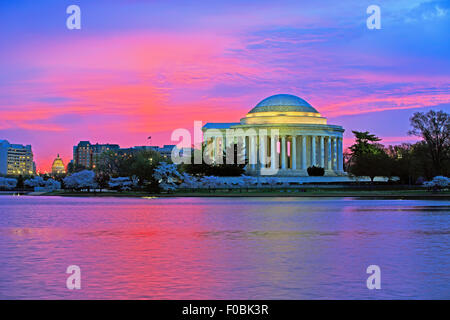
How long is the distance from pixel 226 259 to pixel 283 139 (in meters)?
123

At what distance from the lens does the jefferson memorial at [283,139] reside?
142000 millimetres

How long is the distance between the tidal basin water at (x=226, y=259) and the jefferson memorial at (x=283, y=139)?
103 m

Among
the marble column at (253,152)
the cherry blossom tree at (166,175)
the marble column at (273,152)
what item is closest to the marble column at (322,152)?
the marble column at (273,152)

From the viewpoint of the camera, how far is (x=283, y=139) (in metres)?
145

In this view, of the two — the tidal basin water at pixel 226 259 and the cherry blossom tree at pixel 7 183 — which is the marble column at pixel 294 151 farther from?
the tidal basin water at pixel 226 259

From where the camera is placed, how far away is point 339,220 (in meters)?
42.0

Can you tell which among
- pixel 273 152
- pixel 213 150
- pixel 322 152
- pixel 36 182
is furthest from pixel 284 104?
pixel 36 182

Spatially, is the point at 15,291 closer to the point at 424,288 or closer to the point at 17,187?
the point at 424,288

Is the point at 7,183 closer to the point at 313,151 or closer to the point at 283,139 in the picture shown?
the point at 283,139

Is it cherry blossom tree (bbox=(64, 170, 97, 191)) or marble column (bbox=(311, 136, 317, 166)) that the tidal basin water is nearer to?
cherry blossom tree (bbox=(64, 170, 97, 191))

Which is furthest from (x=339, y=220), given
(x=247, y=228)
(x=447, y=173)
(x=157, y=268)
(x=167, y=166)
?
(x=447, y=173)

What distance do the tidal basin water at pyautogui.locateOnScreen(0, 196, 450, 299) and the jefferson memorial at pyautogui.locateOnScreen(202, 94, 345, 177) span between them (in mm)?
102636

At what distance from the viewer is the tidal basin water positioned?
1697 centimetres
